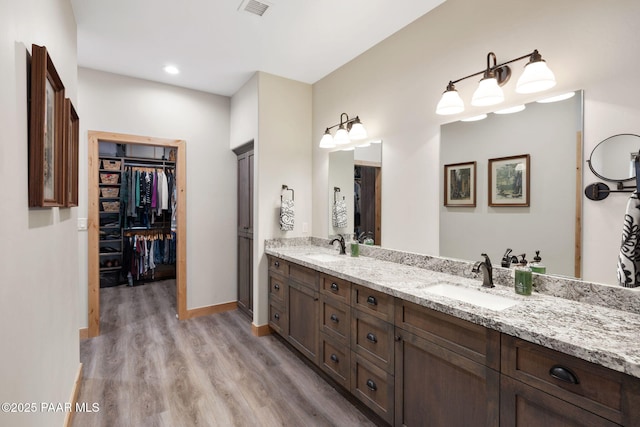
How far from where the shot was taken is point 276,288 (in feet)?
10.5

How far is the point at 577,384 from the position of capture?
107 centimetres

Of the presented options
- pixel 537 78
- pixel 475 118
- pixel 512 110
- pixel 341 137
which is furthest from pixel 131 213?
pixel 537 78

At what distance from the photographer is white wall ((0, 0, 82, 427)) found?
0.94 metres

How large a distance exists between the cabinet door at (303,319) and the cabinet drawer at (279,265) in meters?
0.15

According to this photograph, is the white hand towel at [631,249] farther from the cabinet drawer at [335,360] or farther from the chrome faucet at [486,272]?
the cabinet drawer at [335,360]

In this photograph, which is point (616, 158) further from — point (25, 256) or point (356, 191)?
point (25, 256)

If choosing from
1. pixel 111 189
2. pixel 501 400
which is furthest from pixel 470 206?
pixel 111 189

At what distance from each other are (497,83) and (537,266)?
1082 millimetres

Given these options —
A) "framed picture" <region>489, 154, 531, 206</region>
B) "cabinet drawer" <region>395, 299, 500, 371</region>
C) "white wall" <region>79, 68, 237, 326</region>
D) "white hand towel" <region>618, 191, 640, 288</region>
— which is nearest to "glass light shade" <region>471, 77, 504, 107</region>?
"framed picture" <region>489, 154, 531, 206</region>

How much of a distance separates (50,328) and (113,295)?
147 inches

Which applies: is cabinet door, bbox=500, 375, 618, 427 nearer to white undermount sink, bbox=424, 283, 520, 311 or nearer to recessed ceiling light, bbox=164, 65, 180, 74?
white undermount sink, bbox=424, 283, 520, 311

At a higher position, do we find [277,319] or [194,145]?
[194,145]

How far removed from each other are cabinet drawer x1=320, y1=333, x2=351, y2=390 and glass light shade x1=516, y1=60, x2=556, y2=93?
1.92 metres

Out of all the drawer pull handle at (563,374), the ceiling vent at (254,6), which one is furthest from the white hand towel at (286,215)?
the drawer pull handle at (563,374)
